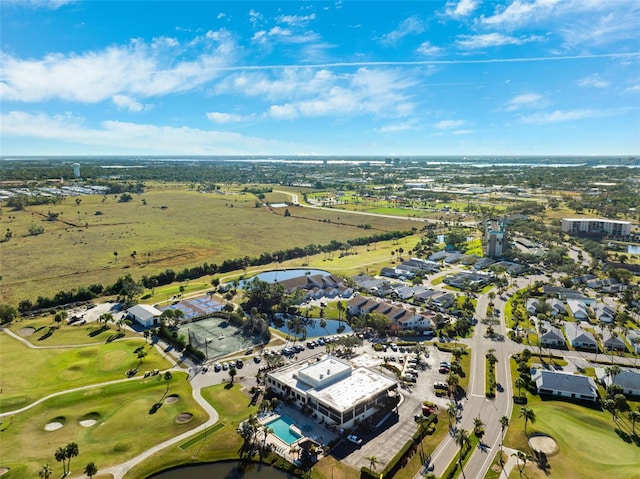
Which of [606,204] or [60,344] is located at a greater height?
[606,204]

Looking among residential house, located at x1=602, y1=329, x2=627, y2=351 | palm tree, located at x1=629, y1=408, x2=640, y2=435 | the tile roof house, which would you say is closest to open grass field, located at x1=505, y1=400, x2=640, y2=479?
the tile roof house

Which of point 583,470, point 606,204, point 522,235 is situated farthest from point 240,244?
point 606,204

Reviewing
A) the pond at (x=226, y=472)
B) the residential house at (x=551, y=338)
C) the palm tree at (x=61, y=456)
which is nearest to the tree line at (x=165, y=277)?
the palm tree at (x=61, y=456)

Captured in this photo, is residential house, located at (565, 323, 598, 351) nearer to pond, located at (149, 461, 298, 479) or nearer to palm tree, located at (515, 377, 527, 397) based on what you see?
palm tree, located at (515, 377, 527, 397)

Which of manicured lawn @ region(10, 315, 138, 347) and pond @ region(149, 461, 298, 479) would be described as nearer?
pond @ region(149, 461, 298, 479)

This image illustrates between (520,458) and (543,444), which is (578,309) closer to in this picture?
(543,444)

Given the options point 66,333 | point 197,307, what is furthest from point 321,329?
point 66,333

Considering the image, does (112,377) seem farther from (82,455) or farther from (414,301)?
(414,301)
